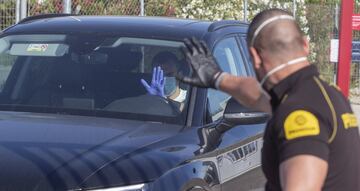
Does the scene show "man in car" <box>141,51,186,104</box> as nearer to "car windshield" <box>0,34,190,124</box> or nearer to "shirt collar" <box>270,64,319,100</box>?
"car windshield" <box>0,34,190,124</box>

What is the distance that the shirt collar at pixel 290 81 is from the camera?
120 inches

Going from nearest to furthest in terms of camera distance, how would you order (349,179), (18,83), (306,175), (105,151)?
1. (306,175)
2. (349,179)
3. (105,151)
4. (18,83)

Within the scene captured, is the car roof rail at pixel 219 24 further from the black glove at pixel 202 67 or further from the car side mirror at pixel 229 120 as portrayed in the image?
the black glove at pixel 202 67

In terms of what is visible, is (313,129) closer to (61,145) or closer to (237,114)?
(61,145)

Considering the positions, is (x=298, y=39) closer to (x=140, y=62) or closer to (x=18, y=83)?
(x=140, y=62)

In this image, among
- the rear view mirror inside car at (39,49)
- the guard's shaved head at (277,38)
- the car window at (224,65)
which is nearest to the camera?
the guard's shaved head at (277,38)

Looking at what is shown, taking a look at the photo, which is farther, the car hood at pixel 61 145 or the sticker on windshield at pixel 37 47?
the sticker on windshield at pixel 37 47

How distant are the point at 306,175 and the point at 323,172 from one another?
87 millimetres

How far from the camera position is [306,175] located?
2.83 meters

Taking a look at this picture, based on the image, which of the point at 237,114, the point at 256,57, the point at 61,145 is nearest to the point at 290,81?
the point at 256,57

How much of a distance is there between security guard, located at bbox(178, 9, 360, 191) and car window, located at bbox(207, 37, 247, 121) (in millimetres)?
2473

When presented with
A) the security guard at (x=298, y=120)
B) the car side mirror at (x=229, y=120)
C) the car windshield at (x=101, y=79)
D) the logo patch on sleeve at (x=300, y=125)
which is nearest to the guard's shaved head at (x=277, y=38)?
the security guard at (x=298, y=120)

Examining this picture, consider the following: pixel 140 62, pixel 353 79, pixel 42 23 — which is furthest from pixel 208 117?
pixel 353 79

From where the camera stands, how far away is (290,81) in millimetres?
3055
